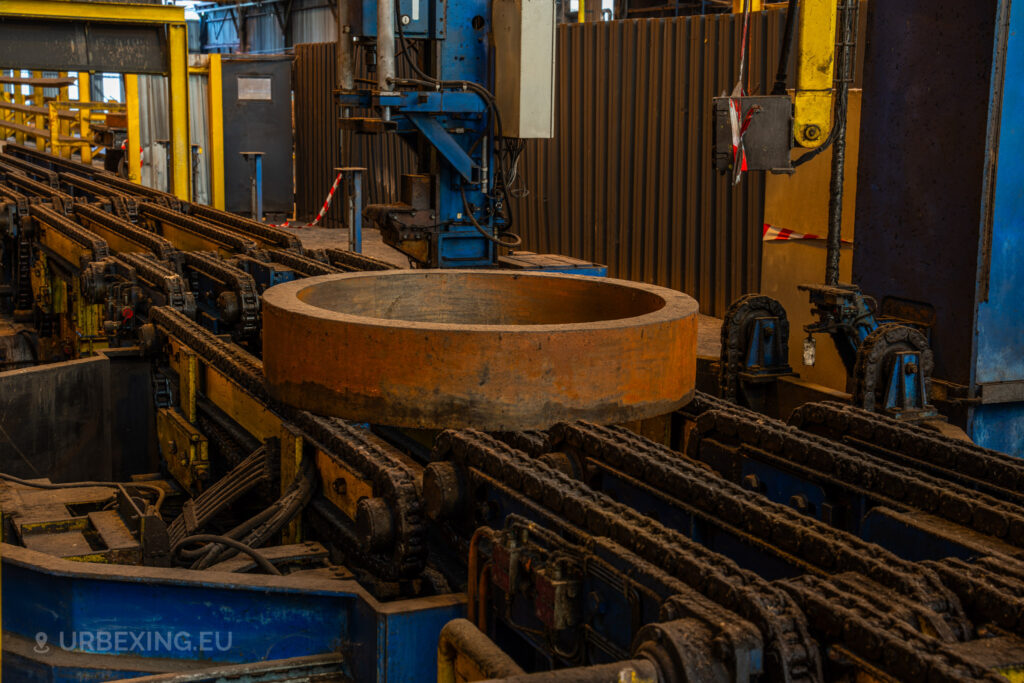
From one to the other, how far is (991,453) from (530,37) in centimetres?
516

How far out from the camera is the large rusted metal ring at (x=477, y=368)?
3.44 metres

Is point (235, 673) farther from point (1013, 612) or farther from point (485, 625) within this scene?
point (1013, 612)

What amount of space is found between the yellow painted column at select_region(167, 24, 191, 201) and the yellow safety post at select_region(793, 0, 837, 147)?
682cm

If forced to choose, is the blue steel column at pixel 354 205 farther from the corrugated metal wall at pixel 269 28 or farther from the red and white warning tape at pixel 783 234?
the corrugated metal wall at pixel 269 28

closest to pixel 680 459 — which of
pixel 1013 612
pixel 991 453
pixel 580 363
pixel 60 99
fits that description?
pixel 580 363

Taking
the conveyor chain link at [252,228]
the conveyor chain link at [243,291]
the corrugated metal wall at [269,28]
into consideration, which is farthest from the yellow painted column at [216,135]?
the corrugated metal wall at [269,28]

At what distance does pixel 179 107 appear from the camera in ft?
34.4

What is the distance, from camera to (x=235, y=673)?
9.75ft

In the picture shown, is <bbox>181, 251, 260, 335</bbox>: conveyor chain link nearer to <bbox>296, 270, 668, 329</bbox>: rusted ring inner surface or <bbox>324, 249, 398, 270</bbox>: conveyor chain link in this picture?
<bbox>324, 249, 398, 270</bbox>: conveyor chain link

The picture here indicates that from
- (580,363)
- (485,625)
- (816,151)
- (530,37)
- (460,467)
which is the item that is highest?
(530,37)

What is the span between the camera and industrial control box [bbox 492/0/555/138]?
7.49m

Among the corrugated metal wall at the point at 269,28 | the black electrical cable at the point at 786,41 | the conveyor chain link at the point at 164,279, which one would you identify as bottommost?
the conveyor chain link at the point at 164,279

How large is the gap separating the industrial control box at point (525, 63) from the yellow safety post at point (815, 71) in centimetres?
270

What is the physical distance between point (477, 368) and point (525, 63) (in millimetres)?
4526
